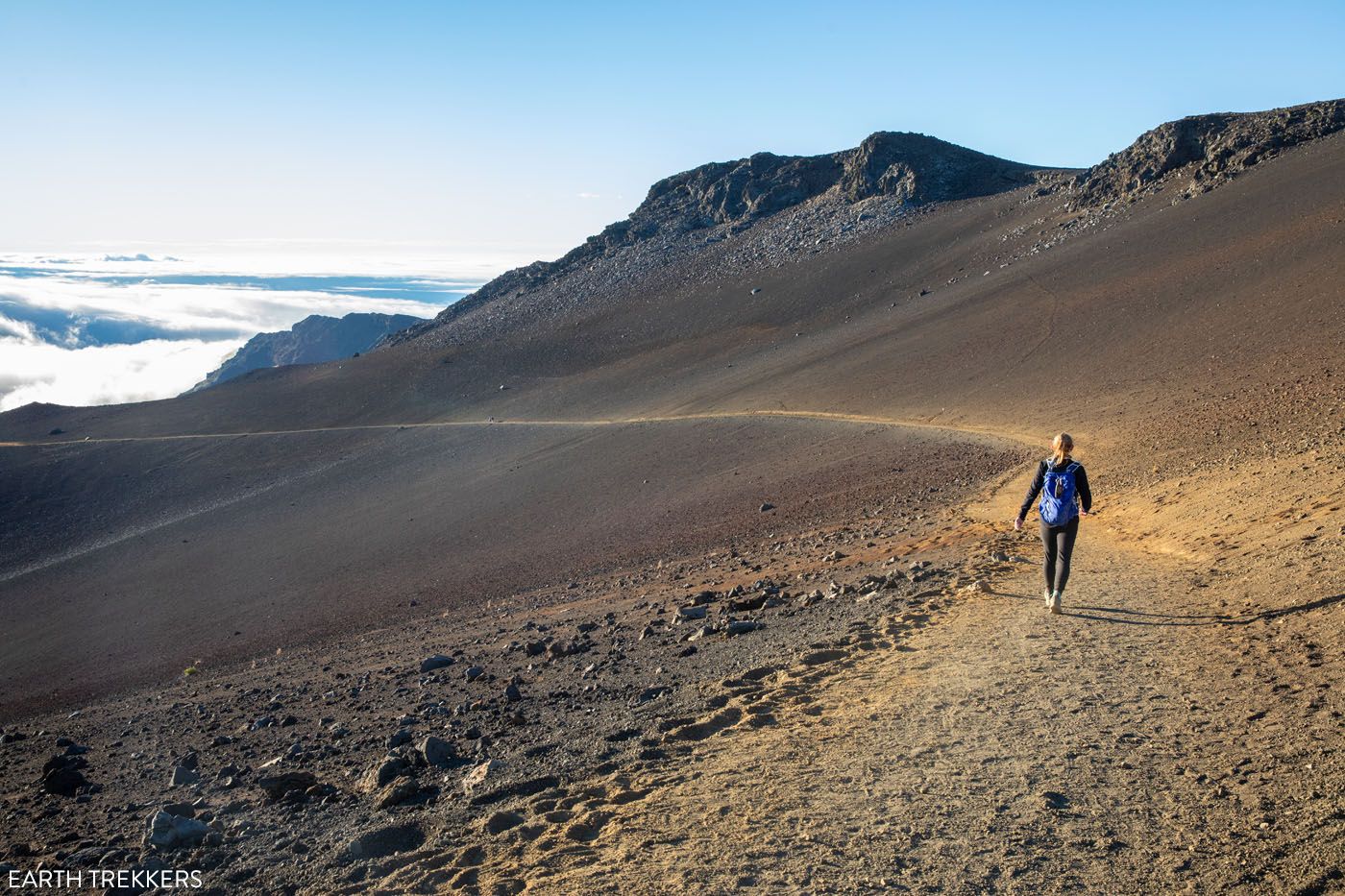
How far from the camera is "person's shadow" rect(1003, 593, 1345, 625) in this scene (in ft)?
25.0

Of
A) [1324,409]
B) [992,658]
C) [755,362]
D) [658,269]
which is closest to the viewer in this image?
[992,658]

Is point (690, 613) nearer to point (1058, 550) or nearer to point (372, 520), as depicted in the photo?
point (1058, 550)

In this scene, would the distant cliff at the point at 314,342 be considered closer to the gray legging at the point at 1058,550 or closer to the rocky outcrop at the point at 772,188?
the rocky outcrop at the point at 772,188

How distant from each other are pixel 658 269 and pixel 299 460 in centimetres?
3291

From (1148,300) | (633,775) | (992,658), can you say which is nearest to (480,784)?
(633,775)

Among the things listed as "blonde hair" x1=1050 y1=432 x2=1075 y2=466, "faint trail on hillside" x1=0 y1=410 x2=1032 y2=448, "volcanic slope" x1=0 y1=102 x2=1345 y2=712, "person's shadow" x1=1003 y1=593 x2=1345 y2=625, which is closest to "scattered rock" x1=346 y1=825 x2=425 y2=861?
"person's shadow" x1=1003 y1=593 x2=1345 y2=625

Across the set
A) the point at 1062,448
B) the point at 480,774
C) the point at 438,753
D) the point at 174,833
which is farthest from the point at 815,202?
the point at 174,833

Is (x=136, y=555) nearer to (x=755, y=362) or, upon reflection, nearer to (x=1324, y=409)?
(x=755, y=362)

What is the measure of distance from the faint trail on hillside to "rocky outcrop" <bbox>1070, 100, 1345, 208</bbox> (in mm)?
26478

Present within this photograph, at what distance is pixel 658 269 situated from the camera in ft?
222

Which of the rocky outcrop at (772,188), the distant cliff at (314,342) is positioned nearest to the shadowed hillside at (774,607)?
the rocky outcrop at (772,188)

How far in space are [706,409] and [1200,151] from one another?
31.4m

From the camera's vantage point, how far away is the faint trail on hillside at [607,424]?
89.5 ft

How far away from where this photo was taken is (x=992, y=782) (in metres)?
5.44
